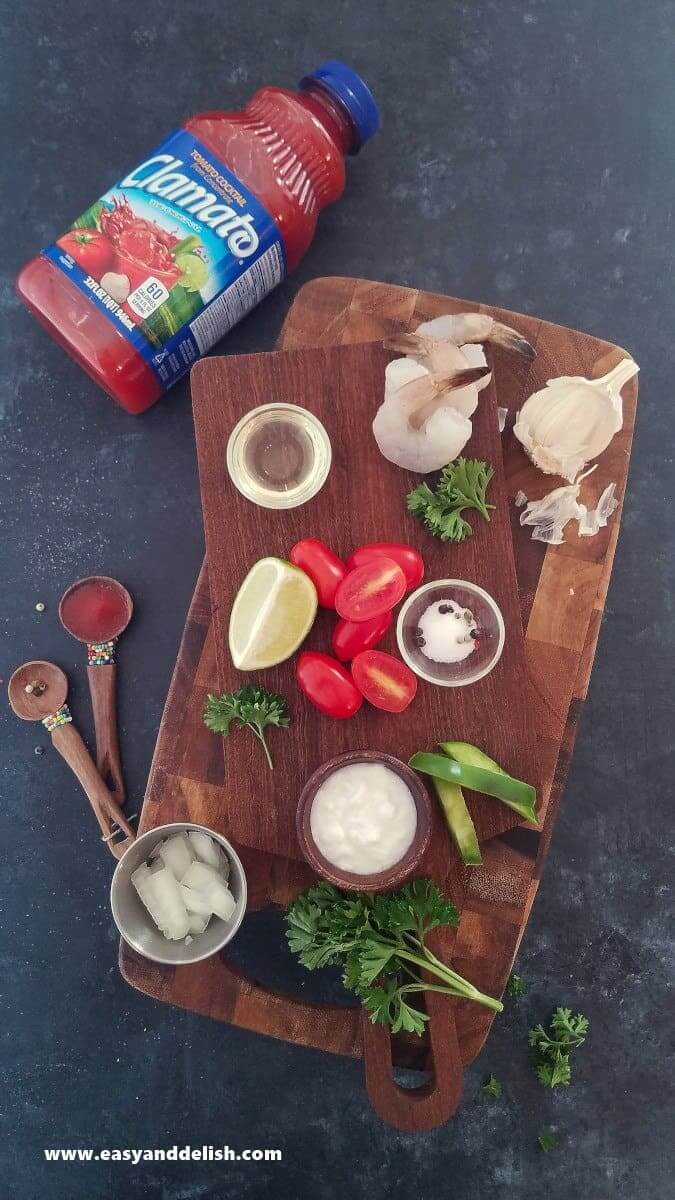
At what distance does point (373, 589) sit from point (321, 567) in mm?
121

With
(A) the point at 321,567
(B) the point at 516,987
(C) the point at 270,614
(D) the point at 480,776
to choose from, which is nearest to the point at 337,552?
(A) the point at 321,567

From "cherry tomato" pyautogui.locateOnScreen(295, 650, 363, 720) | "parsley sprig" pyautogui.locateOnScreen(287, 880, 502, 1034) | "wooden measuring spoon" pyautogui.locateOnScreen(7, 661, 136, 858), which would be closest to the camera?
"parsley sprig" pyautogui.locateOnScreen(287, 880, 502, 1034)

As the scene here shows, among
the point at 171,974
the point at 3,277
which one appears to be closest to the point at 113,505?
the point at 3,277

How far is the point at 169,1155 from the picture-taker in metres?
1.93

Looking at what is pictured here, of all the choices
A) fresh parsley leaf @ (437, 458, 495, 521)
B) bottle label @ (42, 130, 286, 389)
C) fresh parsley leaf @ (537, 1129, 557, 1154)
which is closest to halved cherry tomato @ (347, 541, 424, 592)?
fresh parsley leaf @ (437, 458, 495, 521)

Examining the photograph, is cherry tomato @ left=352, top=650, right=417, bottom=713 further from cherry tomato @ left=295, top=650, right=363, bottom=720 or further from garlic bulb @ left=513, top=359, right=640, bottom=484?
garlic bulb @ left=513, top=359, right=640, bottom=484

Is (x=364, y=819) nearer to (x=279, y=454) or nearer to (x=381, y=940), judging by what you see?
(x=381, y=940)

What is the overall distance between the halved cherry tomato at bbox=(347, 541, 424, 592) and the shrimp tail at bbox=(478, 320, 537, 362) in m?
0.45

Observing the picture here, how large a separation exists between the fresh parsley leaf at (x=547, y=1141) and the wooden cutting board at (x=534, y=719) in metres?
0.47

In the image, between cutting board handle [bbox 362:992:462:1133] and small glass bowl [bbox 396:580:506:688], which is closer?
cutting board handle [bbox 362:992:462:1133]

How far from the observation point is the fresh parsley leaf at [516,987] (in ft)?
6.30

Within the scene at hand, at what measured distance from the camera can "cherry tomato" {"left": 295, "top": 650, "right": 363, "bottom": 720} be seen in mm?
1600

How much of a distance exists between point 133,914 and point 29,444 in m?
1.14

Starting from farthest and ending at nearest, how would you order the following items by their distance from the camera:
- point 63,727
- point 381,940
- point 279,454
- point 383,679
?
point 63,727, point 279,454, point 383,679, point 381,940
